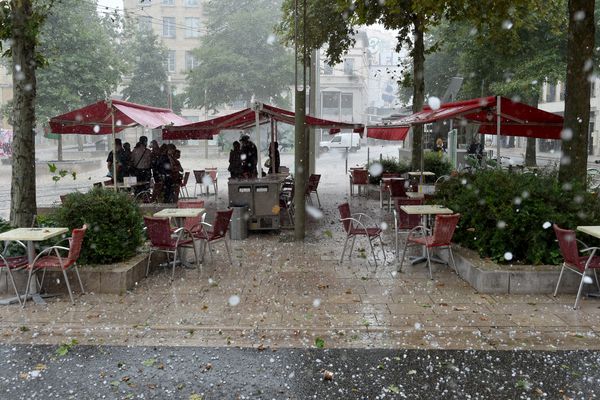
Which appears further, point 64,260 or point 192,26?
point 192,26

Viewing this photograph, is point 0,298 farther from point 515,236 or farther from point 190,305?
point 515,236

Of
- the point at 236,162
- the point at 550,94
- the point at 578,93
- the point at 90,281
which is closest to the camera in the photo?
the point at 90,281

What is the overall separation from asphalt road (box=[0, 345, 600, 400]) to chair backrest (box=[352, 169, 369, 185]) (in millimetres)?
11366

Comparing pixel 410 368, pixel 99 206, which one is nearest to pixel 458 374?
pixel 410 368

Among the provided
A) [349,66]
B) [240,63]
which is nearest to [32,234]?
[240,63]

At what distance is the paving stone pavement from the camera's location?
5160mm

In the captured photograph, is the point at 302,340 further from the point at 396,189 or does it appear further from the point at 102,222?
the point at 396,189

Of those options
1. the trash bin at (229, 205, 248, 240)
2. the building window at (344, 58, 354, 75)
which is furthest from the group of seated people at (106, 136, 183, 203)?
the building window at (344, 58, 354, 75)

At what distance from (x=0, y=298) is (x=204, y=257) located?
9.32ft

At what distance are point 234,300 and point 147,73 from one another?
42492mm

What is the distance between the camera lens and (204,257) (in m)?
8.45

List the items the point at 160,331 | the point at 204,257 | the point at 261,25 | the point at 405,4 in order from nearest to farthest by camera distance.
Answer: the point at 160,331, the point at 204,257, the point at 405,4, the point at 261,25

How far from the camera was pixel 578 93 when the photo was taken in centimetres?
796

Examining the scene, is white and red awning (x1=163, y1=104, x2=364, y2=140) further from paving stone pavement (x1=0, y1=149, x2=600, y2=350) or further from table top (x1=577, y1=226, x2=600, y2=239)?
table top (x1=577, y1=226, x2=600, y2=239)
